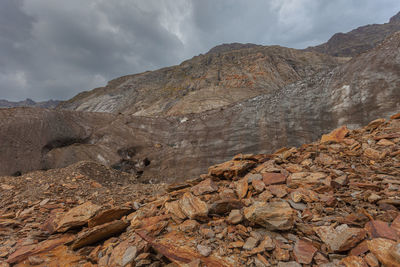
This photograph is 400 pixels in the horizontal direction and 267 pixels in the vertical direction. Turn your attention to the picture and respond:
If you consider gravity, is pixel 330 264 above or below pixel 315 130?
below

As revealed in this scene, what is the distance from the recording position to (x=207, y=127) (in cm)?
1145

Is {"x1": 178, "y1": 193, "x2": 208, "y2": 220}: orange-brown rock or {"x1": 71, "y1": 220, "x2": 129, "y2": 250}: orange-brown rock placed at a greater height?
{"x1": 178, "y1": 193, "x2": 208, "y2": 220}: orange-brown rock

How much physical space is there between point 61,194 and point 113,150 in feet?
25.6

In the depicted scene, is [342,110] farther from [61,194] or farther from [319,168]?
[61,194]

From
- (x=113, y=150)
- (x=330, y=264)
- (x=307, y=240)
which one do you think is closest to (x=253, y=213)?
(x=307, y=240)

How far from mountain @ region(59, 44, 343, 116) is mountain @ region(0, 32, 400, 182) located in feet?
35.3

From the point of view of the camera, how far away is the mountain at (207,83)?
2705 centimetres

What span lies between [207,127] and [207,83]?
25.4 meters

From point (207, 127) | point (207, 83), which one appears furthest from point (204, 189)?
point (207, 83)

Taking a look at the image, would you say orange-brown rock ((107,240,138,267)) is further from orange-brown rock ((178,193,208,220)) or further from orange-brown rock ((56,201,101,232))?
orange-brown rock ((56,201,101,232))

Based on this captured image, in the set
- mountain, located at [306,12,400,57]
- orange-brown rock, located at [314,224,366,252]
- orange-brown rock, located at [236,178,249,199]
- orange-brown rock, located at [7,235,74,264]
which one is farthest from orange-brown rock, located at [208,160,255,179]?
mountain, located at [306,12,400,57]

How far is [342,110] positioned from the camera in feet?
25.1

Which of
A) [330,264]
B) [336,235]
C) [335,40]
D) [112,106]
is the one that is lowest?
[330,264]

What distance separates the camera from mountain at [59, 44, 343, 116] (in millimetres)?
27047
